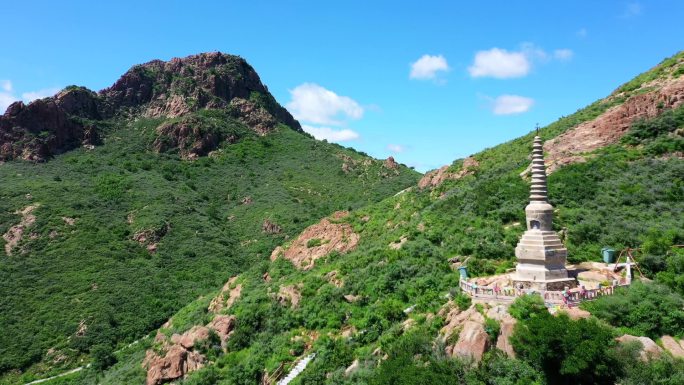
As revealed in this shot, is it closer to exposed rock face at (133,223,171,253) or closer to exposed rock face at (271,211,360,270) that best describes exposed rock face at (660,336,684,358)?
exposed rock face at (271,211,360,270)

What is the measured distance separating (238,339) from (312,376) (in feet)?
29.1

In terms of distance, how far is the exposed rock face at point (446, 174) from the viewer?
145 feet

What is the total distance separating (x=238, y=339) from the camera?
27.8 m

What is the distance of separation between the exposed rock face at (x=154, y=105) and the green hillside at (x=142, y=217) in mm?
2128

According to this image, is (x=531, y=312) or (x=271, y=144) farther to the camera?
(x=271, y=144)

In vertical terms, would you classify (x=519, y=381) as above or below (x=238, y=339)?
above

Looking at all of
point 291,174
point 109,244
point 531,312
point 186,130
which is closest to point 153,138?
point 186,130

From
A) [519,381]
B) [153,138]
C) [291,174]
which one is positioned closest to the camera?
[519,381]

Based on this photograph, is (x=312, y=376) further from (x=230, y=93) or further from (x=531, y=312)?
(x=230, y=93)

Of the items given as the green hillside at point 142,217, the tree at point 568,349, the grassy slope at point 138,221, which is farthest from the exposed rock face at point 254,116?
the tree at point 568,349

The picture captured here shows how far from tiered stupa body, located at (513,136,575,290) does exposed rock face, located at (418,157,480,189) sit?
80.5ft

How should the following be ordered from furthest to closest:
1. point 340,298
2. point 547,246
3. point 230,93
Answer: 1. point 230,93
2. point 340,298
3. point 547,246

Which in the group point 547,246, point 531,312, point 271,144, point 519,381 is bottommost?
point 519,381

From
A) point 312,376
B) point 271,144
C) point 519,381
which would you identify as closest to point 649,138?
point 519,381
